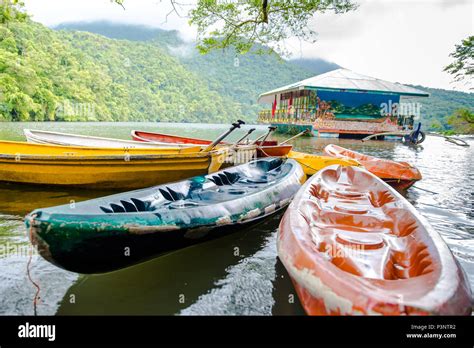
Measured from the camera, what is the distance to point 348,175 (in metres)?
5.52

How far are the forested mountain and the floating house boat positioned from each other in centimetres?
1862

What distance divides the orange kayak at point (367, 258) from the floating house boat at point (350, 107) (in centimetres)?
1916

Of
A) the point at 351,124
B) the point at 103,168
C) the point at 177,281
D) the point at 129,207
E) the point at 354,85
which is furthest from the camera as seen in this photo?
the point at 351,124

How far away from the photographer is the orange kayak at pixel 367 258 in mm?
1745

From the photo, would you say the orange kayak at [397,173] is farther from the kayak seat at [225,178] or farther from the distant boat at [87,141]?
the distant boat at [87,141]

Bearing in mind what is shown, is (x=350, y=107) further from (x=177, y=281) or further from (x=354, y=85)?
(x=177, y=281)

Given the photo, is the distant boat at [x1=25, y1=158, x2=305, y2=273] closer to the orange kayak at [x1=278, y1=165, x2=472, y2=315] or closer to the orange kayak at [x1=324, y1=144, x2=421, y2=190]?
the orange kayak at [x1=278, y1=165, x2=472, y2=315]

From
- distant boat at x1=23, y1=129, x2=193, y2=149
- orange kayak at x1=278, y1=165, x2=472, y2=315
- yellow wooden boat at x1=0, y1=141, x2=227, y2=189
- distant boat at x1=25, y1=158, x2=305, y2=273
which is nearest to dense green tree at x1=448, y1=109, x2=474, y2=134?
distant boat at x1=23, y1=129, x2=193, y2=149

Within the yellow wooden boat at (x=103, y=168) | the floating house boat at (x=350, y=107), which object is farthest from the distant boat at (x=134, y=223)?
the floating house boat at (x=350, y=107)

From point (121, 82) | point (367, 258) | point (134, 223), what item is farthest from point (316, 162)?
point (121, 82)

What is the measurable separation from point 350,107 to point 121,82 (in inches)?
2847

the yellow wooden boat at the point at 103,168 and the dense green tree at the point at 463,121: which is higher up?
the dense green tree at the point at 463,121

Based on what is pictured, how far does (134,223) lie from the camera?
2.61 m
